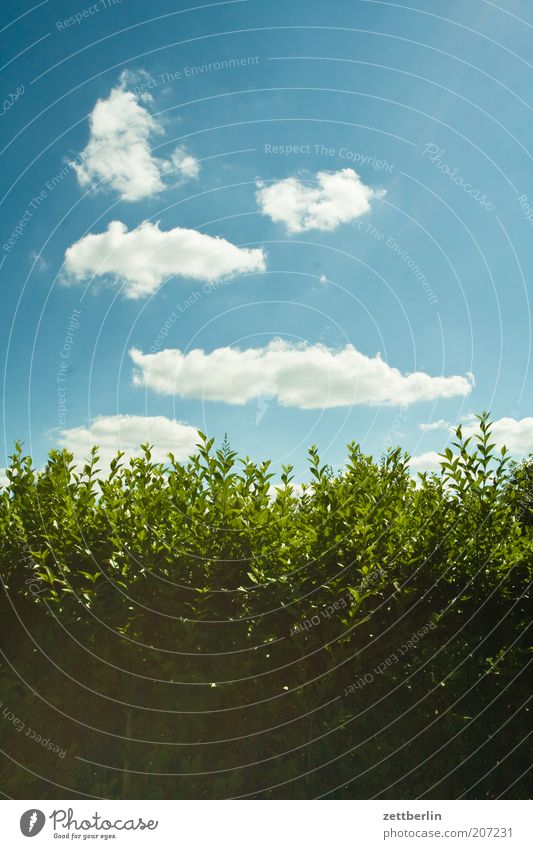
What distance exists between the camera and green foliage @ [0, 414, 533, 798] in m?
6.42

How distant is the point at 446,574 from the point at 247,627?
2656 mm

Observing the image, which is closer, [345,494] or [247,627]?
[247,627]

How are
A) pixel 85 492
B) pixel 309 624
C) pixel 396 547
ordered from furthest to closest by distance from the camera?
1. pixel 85 492
2. pixel 396 547
3. pixel 309 624

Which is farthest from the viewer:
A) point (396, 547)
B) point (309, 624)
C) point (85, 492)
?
point (85, 492)

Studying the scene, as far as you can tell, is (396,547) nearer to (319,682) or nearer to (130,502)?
(319,682)

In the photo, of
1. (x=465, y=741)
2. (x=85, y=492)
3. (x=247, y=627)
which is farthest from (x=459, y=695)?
(x=85, y=492)

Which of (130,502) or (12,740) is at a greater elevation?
(130,502)

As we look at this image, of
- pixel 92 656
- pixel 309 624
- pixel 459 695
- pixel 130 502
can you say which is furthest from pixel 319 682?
pixel 130 502

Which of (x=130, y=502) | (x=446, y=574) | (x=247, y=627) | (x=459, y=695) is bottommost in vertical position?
(x=459, y=695)

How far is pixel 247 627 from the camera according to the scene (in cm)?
646

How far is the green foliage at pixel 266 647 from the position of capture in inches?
253

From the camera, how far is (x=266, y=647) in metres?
6.43

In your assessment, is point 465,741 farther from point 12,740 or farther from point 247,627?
point 12,740

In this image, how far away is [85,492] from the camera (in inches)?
291
